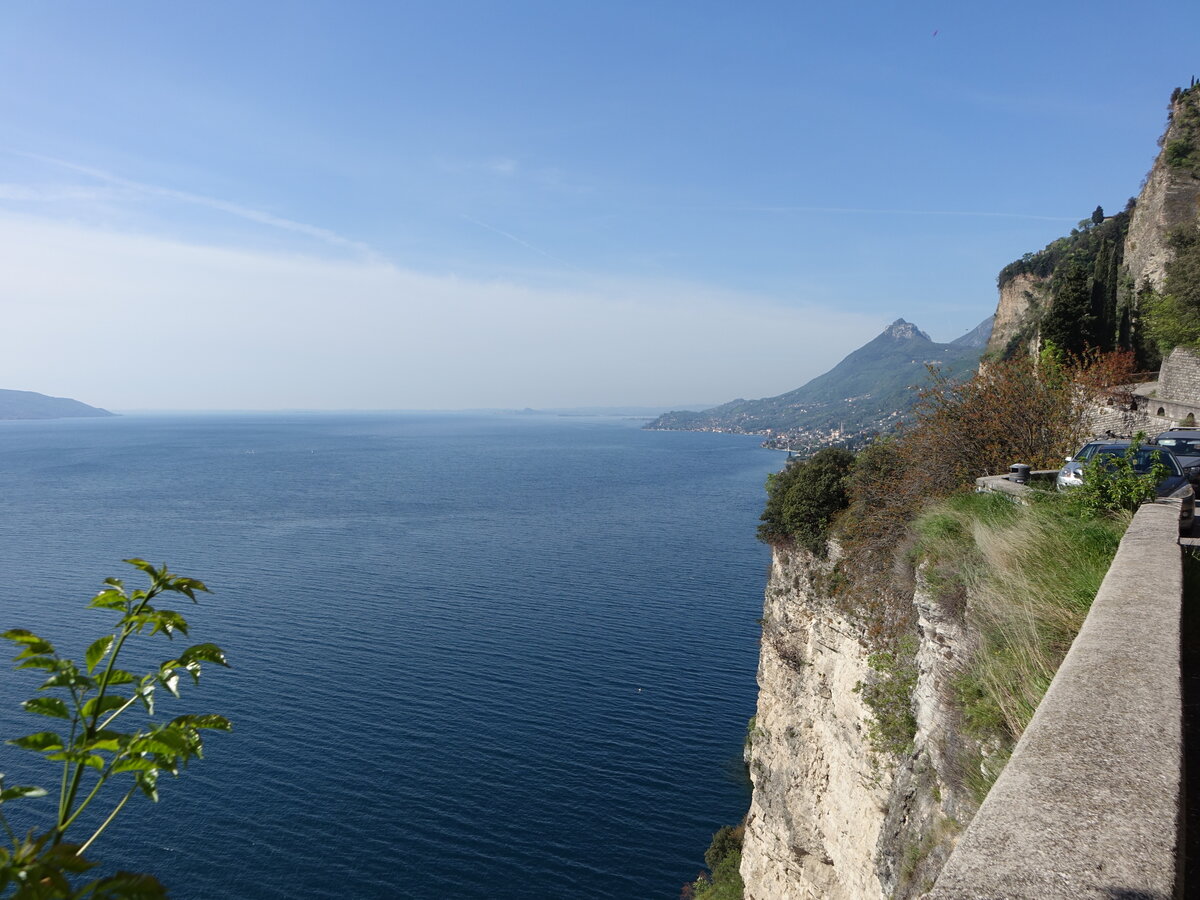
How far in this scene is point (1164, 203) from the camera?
132ft

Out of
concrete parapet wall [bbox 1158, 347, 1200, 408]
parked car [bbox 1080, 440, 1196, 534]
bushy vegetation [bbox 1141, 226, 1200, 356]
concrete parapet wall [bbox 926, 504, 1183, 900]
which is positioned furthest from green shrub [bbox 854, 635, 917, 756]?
bushy vegetation [bbox 1141, 226, 1200, 356]

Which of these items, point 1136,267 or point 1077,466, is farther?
point 1136,267

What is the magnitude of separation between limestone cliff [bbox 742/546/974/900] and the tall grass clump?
45 cm

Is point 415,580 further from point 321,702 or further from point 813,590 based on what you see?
point 813,590

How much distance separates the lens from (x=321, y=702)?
32969 mm

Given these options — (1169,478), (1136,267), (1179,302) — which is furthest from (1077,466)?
(1136,267)

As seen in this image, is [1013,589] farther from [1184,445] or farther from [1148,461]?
[1184,445]

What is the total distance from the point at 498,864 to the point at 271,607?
24957 millimetres

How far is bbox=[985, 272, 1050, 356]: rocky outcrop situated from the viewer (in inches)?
2358

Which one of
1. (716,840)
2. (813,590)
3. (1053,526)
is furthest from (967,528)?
(716,840)

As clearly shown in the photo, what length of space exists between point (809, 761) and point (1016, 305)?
62.3 meters

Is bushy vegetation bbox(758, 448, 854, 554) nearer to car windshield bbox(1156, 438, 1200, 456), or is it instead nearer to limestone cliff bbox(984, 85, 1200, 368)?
car windshield bbox(1156, 438, 1200, 456)

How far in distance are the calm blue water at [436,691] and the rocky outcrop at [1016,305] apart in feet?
88.1

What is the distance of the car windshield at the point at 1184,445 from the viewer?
17.2 meters
